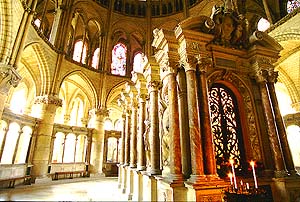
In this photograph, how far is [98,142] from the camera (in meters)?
15.0

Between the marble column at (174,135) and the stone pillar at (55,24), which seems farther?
the stone pillar at (55,24)

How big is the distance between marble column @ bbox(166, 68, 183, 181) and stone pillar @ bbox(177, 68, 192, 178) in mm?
98

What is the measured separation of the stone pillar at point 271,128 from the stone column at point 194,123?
6.46 ft

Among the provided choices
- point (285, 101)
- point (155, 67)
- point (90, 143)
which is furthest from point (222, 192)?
point (285, 101)

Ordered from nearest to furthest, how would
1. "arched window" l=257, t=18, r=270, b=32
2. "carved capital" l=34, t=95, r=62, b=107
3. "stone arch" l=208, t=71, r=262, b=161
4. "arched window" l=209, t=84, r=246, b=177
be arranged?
"arched window" l=209, t=84, r=246, b=177 → "stone arch" l=208, t=71, r=262, b=161 → "carved capital" l=34, t=95, r=62, b=107 → "arched window" l=257, t=18, r=270, b=32

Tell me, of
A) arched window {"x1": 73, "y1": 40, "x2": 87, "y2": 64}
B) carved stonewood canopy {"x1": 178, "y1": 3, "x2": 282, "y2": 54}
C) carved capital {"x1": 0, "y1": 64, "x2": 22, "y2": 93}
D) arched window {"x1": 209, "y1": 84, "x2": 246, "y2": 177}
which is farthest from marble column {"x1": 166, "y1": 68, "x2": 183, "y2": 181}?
arched window {"x1": 73, "y1": 40, "x2": 87, "y2": 64}

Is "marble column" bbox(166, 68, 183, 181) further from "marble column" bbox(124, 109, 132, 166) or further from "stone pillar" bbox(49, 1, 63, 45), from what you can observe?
"stone pillar" bbox(49, 1, 63, 45)

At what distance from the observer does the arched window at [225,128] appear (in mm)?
4344

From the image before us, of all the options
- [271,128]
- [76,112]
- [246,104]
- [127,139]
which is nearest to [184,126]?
[246,104]

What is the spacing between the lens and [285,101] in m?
16.5

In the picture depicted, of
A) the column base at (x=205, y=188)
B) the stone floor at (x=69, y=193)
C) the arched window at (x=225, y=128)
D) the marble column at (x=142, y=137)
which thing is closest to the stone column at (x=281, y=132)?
the arched window at (x=225, y=128)

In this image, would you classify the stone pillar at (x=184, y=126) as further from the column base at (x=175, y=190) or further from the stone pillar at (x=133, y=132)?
the stone pillar at (x=133, y=132)

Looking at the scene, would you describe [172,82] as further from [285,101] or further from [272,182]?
[285,101]

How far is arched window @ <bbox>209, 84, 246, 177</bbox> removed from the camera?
434 centimetres
